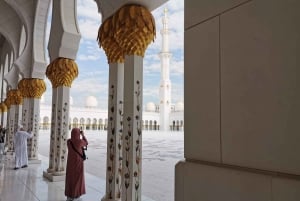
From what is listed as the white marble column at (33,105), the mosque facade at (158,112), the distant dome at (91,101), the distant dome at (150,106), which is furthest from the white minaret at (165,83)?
the white marble column at (33,105)

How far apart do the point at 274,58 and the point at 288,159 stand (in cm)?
20

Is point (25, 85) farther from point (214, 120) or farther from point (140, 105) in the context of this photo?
point (214, 120)

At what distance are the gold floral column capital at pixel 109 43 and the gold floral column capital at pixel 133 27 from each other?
5.9 inches

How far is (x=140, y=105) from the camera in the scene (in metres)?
2.25

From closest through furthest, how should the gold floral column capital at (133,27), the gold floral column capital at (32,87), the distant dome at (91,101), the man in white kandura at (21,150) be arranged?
the gold floral column capital at (133,27)
the man in white kandura at (21,150)
the gold floral column capital at (32,87)
the distant dome at (91,101)

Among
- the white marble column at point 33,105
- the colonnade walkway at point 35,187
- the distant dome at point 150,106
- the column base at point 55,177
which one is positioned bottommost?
the colonnade walkway at point 35,187

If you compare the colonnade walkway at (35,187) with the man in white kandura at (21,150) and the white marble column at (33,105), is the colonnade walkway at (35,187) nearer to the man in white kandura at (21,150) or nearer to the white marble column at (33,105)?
the man in white kandura at (21,150)

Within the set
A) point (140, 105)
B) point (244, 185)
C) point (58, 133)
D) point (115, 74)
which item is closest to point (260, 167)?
point (244, 185)

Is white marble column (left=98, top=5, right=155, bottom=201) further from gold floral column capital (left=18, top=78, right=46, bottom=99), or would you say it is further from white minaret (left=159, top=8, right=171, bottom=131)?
white minaret (left=159, top=8, right=171, bottom=131)

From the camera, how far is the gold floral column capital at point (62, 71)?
380cm

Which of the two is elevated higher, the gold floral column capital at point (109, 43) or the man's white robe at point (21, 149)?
the gold floral column capital at point (109, 43)

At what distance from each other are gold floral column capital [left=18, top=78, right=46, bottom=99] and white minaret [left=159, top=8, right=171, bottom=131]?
25039mm

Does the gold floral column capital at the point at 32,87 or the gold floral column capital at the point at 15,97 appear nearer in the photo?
the gold floral column capital at the point at 32,87

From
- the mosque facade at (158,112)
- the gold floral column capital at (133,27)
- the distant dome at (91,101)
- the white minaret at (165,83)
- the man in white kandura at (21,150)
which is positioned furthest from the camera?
the white minaret at (165,83)
